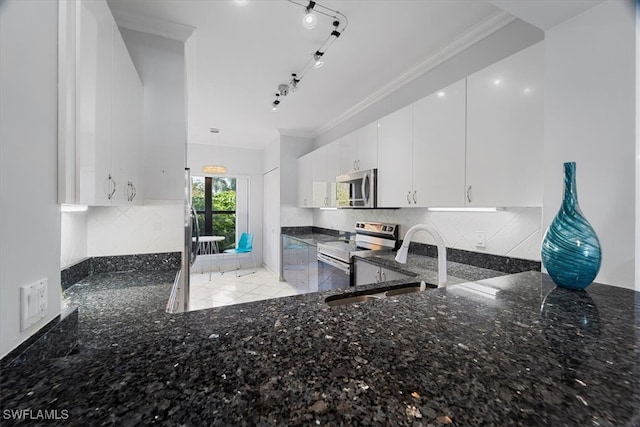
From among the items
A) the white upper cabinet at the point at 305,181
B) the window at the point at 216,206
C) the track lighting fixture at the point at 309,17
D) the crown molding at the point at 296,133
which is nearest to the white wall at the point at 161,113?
the track lighting fixture at the point at 309,17

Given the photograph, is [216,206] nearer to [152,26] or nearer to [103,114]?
[152,26]

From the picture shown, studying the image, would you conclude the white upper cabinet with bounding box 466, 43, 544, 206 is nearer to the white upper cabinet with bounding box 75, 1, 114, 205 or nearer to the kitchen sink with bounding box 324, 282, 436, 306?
the kitchen sink with bounding box 324, 282, 436, 306

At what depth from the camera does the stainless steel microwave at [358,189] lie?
284 cm

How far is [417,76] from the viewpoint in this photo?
271cm

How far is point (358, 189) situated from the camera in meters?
3.09

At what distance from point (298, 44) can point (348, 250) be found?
6.90ft

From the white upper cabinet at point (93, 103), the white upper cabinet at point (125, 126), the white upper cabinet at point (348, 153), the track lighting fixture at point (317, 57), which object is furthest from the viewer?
the white upper cabinet at point (348, 153)

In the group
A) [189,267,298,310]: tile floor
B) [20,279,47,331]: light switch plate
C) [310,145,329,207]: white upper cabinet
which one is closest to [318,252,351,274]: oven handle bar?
[310,145,329,207]: white upper cabinet

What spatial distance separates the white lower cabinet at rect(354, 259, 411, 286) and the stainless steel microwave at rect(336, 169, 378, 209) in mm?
645

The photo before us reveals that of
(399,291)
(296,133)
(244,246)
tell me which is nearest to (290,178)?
(296,133)
